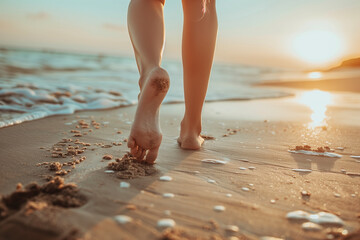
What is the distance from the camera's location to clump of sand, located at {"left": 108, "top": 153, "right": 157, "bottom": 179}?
47.8 inches

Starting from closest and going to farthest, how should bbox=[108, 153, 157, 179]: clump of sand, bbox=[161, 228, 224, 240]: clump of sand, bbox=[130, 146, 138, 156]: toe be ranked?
1. bbox=[161, 228, 224, 240]: clump of sand
2. bbox=[108, 153, 157, 179]: clump of sand
3. bbox=[130, 146, 138, 156]: toe

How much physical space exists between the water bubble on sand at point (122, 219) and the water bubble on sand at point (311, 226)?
1.70ft

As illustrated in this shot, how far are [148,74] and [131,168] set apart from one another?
1.40 feet

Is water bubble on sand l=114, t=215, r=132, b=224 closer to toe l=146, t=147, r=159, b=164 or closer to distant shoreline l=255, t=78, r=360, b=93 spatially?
toe l=146, t=147, r=159, b=164

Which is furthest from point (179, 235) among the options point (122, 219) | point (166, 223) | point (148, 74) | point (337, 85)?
point (337, 85)

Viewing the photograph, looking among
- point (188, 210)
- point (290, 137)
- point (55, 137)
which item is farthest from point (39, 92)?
point (188, 210)

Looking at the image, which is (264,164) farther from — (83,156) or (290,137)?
(83,156)

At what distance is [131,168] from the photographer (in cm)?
126

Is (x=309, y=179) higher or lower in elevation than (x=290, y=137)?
lower

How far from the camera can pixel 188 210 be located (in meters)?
0.96

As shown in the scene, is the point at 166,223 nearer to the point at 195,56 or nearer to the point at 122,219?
the point at 122,219

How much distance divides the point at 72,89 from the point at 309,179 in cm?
339

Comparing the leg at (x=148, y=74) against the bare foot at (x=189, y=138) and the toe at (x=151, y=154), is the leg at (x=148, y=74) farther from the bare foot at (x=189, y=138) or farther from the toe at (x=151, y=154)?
the bare foot at (x=189, y=138)

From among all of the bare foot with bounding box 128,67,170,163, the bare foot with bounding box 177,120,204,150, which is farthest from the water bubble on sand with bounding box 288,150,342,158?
the bare foot with bounding box 128,67,170,163
